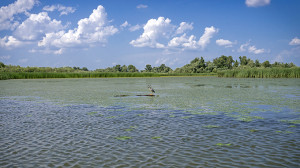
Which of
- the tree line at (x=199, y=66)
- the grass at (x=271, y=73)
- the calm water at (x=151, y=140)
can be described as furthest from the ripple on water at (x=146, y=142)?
the tree line at (x=199, y=66)

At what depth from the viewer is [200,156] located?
7.14m

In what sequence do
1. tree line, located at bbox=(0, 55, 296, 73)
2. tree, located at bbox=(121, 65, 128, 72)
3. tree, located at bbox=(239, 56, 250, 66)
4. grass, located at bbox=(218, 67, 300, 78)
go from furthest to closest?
tree, located at bbox=(121, 65, 128, 72) < tree, located at bbox=(239, 56, 250, 66) < tree line, located at bbox=(0, 55, 296, 73) < grass, located at bbox=(218, 67, 300, 78)

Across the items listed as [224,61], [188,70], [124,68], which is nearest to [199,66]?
[188,70]

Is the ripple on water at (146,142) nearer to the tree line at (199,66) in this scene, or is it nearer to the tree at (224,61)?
the tree line at (199,66)

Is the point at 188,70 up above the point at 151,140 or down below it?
above

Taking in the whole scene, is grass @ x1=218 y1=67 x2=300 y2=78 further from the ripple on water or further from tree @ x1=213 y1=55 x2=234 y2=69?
tree @ x1=213 y1=55 x2=234 y2=69

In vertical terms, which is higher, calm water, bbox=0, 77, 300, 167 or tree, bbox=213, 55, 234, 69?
tree, bbox=213, 55, 234, 69

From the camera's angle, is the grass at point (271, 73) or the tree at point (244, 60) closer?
the grass at point (271, 73)

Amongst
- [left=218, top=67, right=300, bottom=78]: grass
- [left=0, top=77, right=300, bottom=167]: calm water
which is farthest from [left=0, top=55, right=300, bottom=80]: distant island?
[left=0, top=77, right=300, bottom=167]: calm water

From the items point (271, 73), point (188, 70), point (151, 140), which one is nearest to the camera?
point (151, 140)

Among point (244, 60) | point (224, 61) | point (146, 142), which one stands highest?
point (244, 60)

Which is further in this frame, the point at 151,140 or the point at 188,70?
the point at 188,70

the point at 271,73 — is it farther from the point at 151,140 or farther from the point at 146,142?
the point at 146,142

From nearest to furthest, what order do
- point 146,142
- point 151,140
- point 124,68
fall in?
point 146,142 → point 151,140 → point 124,68
